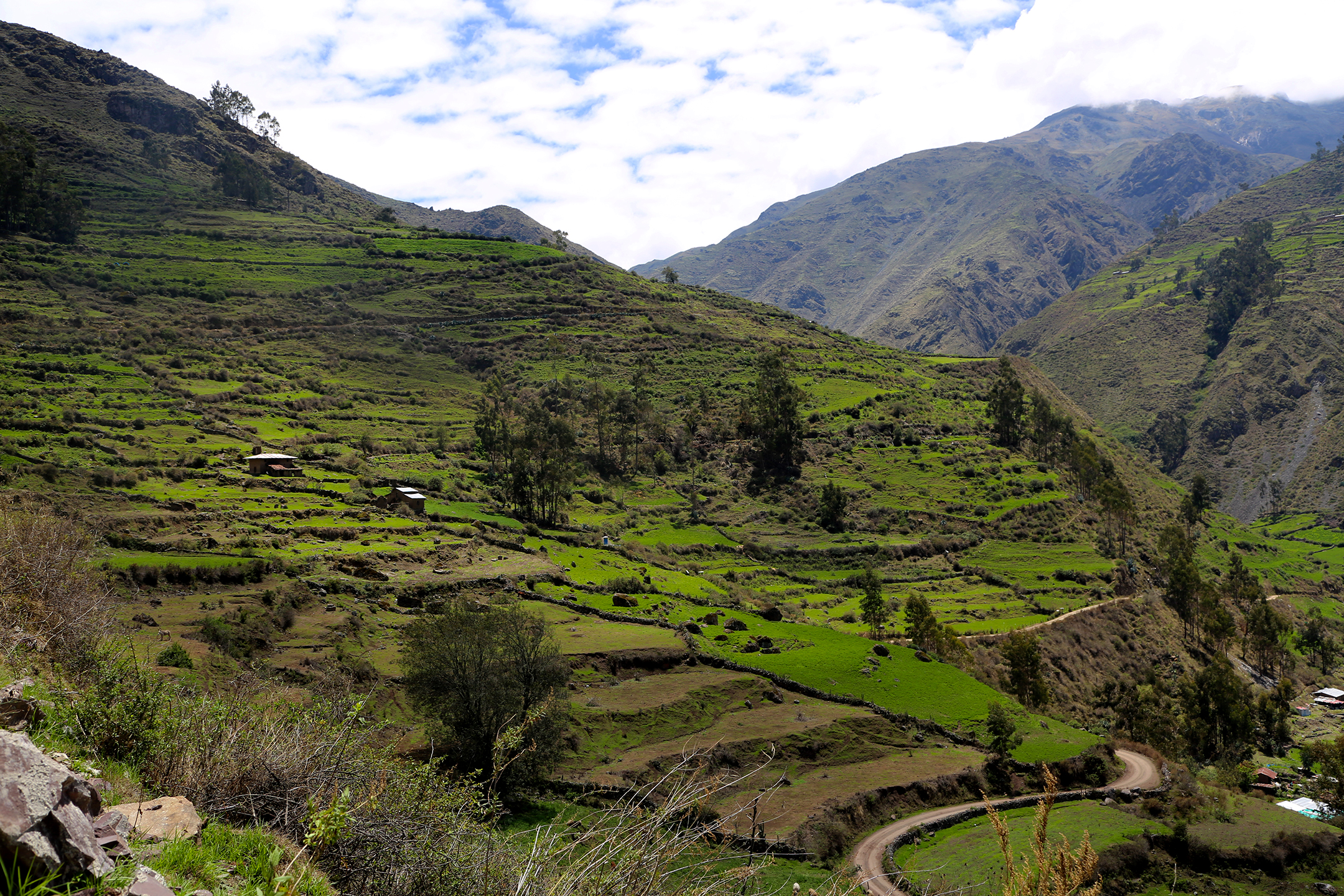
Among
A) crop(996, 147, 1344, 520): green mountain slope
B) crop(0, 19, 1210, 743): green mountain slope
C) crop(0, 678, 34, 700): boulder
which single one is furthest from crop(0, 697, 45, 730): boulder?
crop(996, 147, 1344, 520): green mountain slope

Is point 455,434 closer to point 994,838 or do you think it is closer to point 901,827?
point 901,827

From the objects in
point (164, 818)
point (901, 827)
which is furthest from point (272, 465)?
point (164, 818)

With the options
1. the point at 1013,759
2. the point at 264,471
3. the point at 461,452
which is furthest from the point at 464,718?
the point at 461,452

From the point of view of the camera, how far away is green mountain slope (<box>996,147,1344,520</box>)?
138250 mm

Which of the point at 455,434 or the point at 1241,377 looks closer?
the point at 455,434

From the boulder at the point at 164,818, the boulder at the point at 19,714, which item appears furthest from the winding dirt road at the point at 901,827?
the boulder at the point at 19,714

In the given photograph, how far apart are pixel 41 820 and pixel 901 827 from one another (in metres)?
29.8

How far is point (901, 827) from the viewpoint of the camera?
2764cm

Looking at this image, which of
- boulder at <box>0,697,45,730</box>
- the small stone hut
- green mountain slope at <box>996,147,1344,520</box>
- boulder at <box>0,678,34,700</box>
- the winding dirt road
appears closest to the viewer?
boulder at <box>0,697,45,730</box>

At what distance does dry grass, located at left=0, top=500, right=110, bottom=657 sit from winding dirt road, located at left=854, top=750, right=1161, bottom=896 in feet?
57.6

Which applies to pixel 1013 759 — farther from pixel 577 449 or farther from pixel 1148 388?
pixel 1148 388

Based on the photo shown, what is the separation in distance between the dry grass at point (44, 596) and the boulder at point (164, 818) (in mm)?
4154

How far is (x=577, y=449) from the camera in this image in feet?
253

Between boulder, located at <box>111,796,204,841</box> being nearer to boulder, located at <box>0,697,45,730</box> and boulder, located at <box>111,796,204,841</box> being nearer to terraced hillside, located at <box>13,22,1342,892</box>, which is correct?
boulder, located at <box>0,697,45,730</box>
